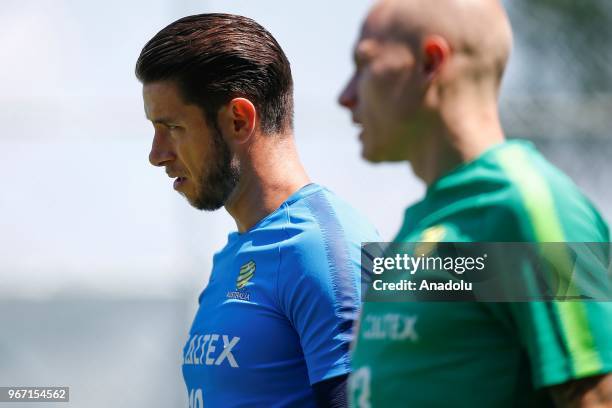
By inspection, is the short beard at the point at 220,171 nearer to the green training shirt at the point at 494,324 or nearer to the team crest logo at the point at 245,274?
the team crest logo at the point at 245,274

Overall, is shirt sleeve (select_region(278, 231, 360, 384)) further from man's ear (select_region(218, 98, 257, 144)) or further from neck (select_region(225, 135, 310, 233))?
man's ear (select_region(218, 98, 257, 144))

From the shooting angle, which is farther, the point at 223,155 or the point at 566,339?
the point at 223,155

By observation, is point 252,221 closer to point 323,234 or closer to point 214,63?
point 323,234

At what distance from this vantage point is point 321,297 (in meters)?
1.90

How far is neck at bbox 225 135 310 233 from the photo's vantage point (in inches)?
84.5

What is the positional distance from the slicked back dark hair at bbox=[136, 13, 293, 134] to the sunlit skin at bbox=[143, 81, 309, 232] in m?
0.02

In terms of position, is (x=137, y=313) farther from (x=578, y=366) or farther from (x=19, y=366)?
(x=578, y=366)

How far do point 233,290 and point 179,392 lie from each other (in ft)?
9.04

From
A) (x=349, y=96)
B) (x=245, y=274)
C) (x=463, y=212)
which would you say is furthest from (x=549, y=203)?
(x=245, y=274)

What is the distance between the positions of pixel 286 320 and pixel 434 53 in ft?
2.60

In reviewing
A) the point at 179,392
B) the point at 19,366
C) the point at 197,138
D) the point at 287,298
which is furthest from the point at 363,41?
the point at 19,366

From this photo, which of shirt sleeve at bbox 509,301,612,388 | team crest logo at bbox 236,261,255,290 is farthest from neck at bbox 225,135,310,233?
shirt sleeve at bbox 509,301,612,388

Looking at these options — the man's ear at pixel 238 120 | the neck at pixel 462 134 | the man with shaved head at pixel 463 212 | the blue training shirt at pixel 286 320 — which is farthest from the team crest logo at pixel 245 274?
the neck at pixel 462 134

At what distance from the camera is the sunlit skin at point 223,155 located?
2135 millimetres
